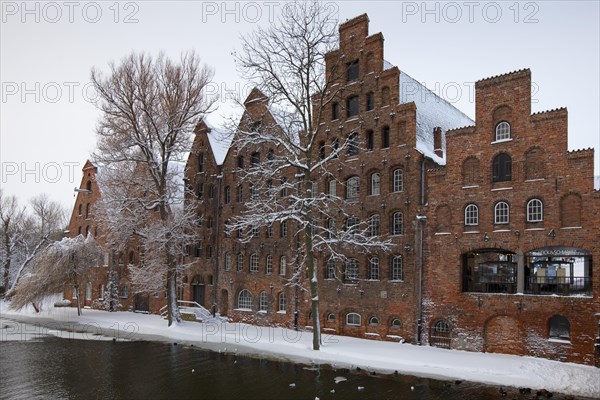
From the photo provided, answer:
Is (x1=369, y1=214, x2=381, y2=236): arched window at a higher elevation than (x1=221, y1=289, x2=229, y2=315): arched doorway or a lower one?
higher

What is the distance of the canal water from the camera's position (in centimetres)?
1828

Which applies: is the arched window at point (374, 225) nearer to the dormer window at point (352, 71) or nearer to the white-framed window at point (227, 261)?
the dormer window at point (352, 71)

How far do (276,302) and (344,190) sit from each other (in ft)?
30.2

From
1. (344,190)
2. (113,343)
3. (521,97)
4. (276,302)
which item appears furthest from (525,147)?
(113,343)

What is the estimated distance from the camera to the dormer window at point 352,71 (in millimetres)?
30828

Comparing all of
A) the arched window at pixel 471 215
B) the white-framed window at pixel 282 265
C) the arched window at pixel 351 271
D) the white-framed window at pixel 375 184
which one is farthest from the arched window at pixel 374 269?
the white-framed window at pixel 282 265

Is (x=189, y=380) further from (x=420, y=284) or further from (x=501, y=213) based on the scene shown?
(x=501, y=213)

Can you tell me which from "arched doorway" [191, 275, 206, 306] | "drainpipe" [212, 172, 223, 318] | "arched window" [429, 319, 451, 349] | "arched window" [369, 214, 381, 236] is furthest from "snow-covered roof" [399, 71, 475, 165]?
"arched doorway" [191, 275, 206, 306]

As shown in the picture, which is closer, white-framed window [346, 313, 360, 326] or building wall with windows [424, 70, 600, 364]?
building wall with windows [424, 70, 600, 364]

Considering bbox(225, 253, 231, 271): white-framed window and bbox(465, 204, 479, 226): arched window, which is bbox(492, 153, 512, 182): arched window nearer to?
bbox(465, 204, 479, 226): arched window

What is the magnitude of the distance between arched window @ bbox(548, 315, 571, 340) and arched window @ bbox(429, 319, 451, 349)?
4.85m

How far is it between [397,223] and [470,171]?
5.02m

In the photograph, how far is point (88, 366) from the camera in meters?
23.0

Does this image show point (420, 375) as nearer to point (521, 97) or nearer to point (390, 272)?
point (390, 272)
